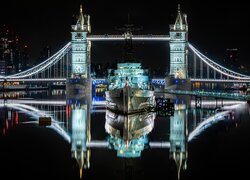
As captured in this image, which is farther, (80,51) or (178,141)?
(80,51)

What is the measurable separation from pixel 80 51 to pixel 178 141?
51.1m

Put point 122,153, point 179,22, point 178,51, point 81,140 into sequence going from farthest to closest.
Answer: point 179,22 → point 178,51 → point 81,140 → point 122,153

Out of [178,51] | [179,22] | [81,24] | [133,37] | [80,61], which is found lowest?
[80,61]

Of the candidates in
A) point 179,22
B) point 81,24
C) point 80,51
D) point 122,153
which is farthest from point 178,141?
point 81,24

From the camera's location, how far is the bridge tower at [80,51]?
68.0m

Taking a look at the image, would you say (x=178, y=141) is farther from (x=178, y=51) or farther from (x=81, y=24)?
(x=81, y=24)

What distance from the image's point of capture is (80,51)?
2717 inches

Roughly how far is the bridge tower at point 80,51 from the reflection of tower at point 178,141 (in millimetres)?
39999

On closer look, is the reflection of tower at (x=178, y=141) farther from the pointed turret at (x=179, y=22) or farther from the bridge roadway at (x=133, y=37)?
the pointed turret at (x=179, y=22)

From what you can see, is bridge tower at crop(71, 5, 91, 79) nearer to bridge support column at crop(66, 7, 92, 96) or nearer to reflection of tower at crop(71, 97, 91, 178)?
bridge support column at crop(66, 7, 92, 96)

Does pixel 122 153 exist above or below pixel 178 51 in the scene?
below

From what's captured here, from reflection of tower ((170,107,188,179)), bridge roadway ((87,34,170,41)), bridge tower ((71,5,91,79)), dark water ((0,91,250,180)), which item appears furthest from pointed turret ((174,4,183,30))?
dark water ((0,91,250,180))

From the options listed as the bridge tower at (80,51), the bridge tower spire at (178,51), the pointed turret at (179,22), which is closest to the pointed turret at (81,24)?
the bridge tower at (80,51)

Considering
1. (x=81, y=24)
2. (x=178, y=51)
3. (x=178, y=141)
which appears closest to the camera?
(x=178, y=141)
